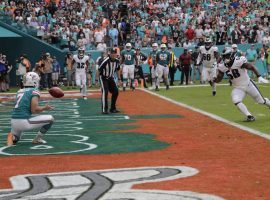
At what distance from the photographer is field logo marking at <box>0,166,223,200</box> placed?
7281 millimetres

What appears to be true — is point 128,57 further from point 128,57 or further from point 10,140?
point 10,140

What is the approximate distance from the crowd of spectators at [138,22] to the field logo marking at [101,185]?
24749mm

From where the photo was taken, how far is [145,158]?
9.96 metres

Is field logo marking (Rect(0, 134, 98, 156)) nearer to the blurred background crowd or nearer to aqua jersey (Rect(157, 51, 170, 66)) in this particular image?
aqua jersey (Rect(157, 51, 170, 66))

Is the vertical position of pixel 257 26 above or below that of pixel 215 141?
above

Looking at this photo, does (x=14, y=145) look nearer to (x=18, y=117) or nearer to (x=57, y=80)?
(x=18, y=117)

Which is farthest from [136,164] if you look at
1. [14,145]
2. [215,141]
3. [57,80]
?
[57,80]

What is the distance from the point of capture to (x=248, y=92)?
15.0m

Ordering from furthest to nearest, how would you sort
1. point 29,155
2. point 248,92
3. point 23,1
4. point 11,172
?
point 23,1, point 248,92, point 29,155, point 11,172

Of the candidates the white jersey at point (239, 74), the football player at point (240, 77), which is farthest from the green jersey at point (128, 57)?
the white jersey at point (239, 74)

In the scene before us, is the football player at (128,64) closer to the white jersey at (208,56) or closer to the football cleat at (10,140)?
the white jersey at (208,56)

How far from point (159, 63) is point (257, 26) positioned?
1166cm

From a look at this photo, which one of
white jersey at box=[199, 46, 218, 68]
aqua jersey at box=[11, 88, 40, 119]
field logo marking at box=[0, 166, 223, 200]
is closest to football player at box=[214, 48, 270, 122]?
aqua jersey at box=[11, 88, 40, 119]

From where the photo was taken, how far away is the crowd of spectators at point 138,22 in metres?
34.3
